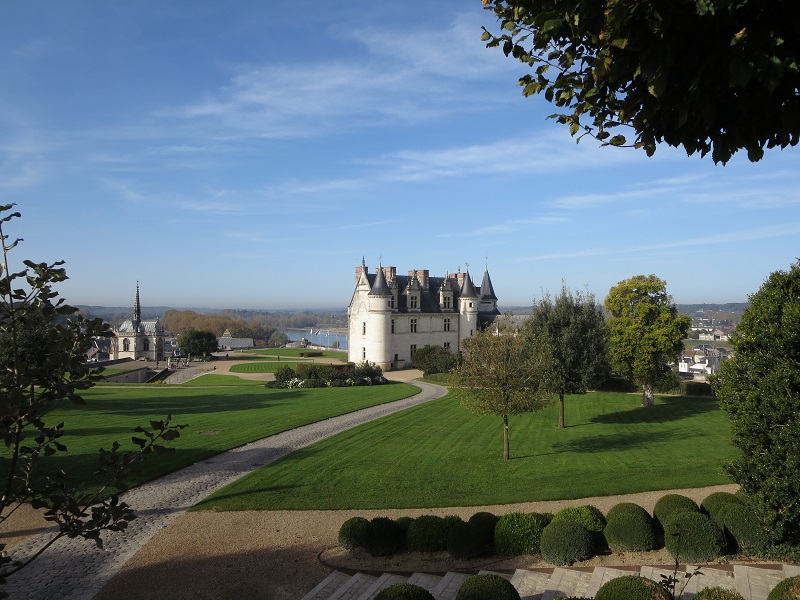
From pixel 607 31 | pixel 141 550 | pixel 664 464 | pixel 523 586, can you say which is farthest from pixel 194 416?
pixel 607 31

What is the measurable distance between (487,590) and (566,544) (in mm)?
2919

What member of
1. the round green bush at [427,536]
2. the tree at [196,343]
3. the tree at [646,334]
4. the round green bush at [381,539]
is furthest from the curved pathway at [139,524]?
the tree at [196,343]

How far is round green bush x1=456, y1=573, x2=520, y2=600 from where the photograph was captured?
7414mm

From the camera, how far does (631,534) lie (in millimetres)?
10000

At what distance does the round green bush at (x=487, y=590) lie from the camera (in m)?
7.41

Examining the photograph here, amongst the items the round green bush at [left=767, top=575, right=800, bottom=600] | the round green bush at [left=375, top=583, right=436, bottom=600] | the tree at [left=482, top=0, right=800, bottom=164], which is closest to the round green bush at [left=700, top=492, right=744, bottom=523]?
the round green bush at [left=767, top=575, right=800, bottom=600]

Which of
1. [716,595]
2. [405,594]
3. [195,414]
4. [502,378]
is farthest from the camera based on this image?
[195,414]

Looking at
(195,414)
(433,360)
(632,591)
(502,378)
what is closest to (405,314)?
(433,360)

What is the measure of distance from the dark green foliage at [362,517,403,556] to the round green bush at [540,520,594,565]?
269 cm

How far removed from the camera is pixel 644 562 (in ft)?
31.8

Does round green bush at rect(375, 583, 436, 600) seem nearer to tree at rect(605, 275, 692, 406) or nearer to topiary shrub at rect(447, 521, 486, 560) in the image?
topiary shrub at rect(447, 521, 486, 560)

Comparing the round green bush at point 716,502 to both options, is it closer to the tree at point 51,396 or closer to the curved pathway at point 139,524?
the tree at point 51,396

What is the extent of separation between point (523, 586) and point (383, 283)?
4546 centimetres

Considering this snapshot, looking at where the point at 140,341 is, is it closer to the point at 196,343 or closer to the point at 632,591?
the point at 196,343
